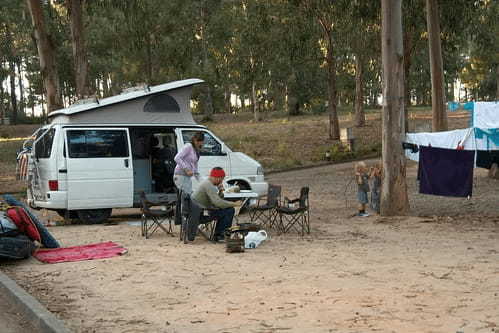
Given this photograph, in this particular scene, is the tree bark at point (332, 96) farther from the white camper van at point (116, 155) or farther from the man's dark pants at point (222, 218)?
the man's dark pants at point (222, 218)

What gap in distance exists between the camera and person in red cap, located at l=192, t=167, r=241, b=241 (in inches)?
450

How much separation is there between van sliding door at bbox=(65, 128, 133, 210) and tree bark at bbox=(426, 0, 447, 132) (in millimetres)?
12143

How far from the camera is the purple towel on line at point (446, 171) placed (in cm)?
1447

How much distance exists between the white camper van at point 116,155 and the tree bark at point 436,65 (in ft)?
33.0

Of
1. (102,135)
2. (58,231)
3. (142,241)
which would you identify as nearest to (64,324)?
(142,241)

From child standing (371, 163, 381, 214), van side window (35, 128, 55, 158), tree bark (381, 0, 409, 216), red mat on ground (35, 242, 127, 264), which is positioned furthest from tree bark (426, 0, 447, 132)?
red mat on ground (35, 242, 127, 264)

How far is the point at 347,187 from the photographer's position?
68.4 feet

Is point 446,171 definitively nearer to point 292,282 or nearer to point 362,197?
point 362,197

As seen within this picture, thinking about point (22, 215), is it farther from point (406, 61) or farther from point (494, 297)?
point (406, 61)

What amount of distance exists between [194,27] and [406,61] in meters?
18.7

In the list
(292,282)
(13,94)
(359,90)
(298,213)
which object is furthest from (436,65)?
(13,94)

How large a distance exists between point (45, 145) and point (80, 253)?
4316 mm

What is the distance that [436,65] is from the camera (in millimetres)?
23516

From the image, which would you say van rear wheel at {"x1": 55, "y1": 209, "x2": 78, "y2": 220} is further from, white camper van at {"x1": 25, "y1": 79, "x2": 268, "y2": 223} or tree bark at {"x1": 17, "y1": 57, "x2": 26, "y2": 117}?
tree bark at {"x1": 17, "y1": 57, "x2": 26, "y2": 117}
